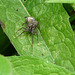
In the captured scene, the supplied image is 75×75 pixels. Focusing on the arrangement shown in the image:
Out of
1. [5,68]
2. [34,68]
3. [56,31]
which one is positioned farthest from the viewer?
[56,31]

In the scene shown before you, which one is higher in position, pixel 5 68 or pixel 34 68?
pixel 5 68

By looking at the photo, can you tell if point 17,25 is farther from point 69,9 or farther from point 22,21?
point 69,9

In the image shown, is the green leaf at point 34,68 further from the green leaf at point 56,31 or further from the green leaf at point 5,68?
the green leaf at point 56,31

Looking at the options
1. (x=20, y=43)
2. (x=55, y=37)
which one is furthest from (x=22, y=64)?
(x=55, y=37)

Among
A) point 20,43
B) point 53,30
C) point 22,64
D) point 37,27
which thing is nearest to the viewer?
point 22,64

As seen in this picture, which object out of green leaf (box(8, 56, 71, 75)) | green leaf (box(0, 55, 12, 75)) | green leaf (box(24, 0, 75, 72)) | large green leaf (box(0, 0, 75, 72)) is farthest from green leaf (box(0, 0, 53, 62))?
green leaf (box(0, 55, 12, 75))

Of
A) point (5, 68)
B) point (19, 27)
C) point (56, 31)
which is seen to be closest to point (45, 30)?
point (56, 31)

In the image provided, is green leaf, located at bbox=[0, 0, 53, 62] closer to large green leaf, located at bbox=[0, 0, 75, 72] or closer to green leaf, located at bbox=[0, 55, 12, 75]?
large green leaf, located at bbox=[0, 0, 75, 72]

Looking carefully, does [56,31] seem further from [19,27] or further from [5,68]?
[5,68]
